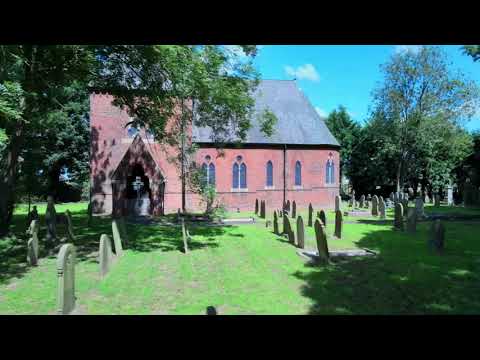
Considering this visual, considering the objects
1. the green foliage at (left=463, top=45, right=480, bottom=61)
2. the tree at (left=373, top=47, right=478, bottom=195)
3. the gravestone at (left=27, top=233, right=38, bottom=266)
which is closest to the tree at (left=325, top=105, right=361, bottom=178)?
the tree at (left=373, top=47, right=478, bottom=195)

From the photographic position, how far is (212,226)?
19969mm

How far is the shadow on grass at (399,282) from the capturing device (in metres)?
6.91

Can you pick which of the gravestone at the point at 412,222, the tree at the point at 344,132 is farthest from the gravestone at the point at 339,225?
the tree at the point at 344,132

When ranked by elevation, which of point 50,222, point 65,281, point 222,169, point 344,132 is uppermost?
point 344,132

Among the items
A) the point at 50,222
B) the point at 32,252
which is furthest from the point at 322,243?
the point at 50,222

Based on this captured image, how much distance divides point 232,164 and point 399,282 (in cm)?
2304

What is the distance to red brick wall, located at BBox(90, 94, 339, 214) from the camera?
26.9 m

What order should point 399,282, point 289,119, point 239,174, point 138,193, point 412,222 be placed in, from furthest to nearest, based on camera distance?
point 289,119, point 239,174, point 138,193, point 412,222, point 399,282

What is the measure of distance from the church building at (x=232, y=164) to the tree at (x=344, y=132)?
16.1m

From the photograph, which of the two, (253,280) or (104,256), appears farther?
(104,256)

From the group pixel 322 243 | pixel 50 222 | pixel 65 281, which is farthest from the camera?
pixel 50 222

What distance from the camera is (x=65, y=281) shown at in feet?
21.7

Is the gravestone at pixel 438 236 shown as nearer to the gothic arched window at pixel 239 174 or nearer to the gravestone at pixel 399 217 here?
the gravestone at pixel 399 217

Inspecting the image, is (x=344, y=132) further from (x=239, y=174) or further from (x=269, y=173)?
(x=239, y=174)
